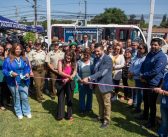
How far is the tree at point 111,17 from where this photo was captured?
67500 millimetres

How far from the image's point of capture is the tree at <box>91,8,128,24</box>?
6750 cm

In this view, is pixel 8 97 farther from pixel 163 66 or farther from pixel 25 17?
pixel 25 17

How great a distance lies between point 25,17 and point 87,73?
168 ft

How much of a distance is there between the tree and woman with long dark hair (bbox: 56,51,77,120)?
200ft

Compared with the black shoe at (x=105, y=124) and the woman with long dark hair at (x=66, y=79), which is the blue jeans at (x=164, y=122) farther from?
the woman with long dark hair at (x=66, y=79)

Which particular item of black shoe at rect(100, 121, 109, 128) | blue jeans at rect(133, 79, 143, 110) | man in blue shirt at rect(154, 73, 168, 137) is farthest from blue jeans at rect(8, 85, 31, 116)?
man in blue shirt at rect(154, 73, 168, 137)

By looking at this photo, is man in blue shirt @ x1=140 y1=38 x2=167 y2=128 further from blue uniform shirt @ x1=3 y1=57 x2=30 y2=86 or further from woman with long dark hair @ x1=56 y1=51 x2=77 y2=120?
blue uniform shirt @ x1=3 y1=57 x2=30 y2=86

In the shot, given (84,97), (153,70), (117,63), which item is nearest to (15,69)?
(84,97)

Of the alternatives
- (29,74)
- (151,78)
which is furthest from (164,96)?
(29,74)

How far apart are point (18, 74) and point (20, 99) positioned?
71cm

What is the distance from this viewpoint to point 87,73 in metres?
6.42

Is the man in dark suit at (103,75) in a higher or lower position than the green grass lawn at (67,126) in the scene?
higher

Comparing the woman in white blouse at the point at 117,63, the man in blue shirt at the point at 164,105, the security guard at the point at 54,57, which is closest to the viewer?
the man in blue shirt at the point at 164,105

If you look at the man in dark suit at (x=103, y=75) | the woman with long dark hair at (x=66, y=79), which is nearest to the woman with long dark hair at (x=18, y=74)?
the woman with long dark hair at (x=66, y=79)
